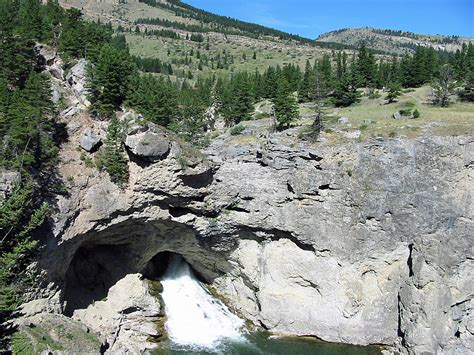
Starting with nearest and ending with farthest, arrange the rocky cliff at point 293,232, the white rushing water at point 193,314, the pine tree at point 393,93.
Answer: the rocky cliff at point 293,232, the white rushing water at point 193,314, the pine tree at point 393,93

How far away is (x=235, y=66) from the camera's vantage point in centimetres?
15400

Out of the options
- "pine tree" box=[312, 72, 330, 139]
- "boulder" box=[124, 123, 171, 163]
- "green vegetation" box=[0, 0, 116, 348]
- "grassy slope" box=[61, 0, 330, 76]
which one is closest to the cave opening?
"green vegetation" box=[0, 0, 116, 348]

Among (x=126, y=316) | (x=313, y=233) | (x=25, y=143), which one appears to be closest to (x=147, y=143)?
(x=25, y=143)

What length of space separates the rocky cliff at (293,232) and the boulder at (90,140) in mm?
223

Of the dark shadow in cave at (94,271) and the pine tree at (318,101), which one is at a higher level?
the pine tree at (318,101)

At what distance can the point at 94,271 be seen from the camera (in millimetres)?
42375

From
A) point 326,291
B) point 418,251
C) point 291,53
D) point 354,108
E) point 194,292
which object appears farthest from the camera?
point 291,53

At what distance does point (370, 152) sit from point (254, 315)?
20.9 m

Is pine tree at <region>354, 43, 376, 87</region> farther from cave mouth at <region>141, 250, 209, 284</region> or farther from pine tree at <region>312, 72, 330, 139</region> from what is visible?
cave mouth at <region>141, 250, 209, 284</region>

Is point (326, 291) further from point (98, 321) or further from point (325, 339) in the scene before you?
point (98, 321)

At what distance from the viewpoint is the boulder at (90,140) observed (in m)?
38.4

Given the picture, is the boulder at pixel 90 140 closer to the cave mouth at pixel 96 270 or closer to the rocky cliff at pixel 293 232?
the rocky cliff at pixel 293 232

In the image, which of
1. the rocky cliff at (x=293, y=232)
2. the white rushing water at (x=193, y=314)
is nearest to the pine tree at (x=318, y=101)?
the rocky cliff at (x=293, y=232)

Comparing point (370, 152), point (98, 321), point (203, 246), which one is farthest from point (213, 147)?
point (98, 321)
